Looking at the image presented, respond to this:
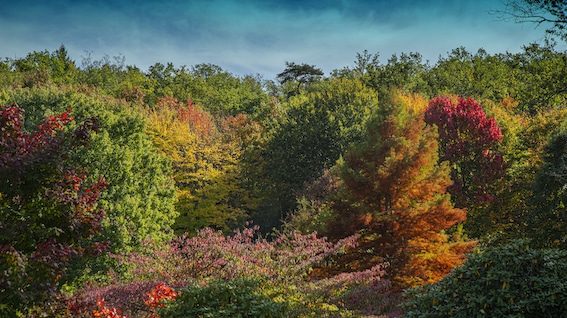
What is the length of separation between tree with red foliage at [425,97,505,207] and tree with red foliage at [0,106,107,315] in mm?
16796

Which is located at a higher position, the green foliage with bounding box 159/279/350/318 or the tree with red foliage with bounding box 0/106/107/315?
the tree with red foliage with bounding box 0/106/107/315

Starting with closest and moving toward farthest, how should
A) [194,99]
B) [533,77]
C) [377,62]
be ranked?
1. [533,77]
2. [377,62]
3. [194,99]

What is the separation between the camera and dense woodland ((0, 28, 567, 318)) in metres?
7.20

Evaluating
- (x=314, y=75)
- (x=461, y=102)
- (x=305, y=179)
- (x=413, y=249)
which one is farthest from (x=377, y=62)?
(x=413, y=249)

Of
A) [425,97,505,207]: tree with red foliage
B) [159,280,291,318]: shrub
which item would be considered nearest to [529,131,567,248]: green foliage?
[159,280,291,318]: shrub

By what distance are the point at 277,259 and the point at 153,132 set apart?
20208mm

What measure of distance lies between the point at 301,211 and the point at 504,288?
18463 mm

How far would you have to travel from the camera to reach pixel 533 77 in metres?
11.5

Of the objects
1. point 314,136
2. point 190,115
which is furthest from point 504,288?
point 190,115

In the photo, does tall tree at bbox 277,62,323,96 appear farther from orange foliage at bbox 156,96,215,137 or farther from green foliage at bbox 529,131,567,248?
green foliage at bbox 529,131,567,248

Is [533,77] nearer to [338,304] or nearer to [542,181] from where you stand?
[542,181]

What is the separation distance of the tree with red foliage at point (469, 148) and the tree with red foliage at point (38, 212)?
16.8m

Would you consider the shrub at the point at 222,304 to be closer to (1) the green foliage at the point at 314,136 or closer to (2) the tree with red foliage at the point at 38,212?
(2) the tree with red foliage at the point at 38,212

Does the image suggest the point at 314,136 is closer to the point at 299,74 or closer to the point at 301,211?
the point at 301,211
